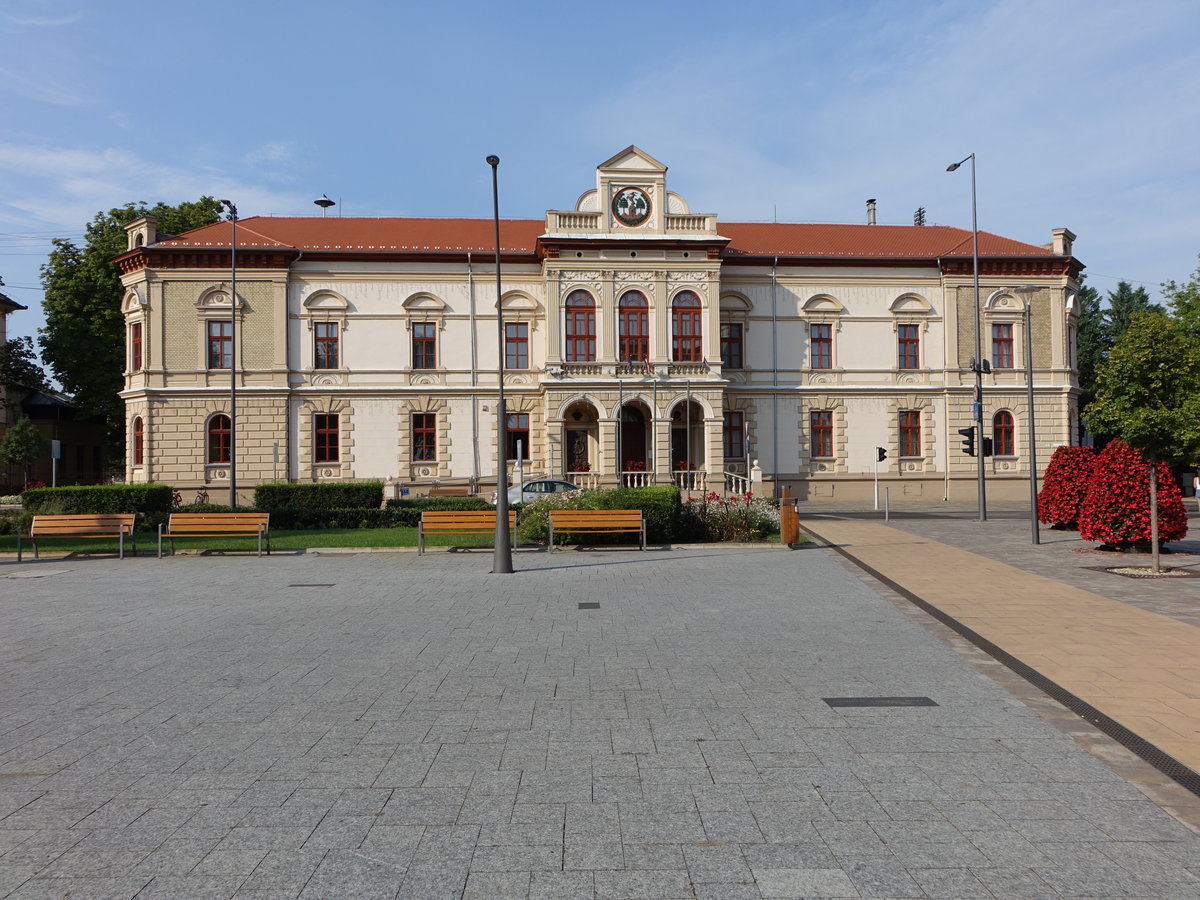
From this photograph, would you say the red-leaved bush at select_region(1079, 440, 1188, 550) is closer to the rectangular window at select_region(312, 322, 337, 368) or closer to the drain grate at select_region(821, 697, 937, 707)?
the drain grate at select_region(821, 697, 937, 707)

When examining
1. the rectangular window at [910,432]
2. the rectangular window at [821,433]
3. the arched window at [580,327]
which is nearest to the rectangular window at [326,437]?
the arched window at [580,327]

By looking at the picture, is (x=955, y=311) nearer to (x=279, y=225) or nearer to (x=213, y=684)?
(x=279, y=225)

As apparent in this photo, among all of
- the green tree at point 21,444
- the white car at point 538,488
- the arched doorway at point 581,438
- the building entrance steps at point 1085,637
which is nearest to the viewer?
the building entrance steps at point 1085,637

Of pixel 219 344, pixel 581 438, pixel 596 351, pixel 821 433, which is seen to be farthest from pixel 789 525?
pixel 219 344

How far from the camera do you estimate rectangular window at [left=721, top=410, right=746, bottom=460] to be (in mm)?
38438

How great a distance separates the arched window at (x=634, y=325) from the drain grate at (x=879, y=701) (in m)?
29.7

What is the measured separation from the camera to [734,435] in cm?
3850

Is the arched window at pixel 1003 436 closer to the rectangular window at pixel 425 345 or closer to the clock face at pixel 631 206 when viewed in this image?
the clock face at pixel 631 206

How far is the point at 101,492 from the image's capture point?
25922 mm

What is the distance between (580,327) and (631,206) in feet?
18.2

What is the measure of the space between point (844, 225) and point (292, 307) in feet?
87.5

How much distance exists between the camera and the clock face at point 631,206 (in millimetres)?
35781

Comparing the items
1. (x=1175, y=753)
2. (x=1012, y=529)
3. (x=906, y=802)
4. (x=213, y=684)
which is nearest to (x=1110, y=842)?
(x=906, y=802)

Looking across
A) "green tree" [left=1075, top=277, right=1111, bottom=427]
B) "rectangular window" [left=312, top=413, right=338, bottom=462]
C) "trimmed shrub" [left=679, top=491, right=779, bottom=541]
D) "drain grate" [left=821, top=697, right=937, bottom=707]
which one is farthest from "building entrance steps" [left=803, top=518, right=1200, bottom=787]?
"green tree" [left=1075, top=277, right=1111, bottom=427]
